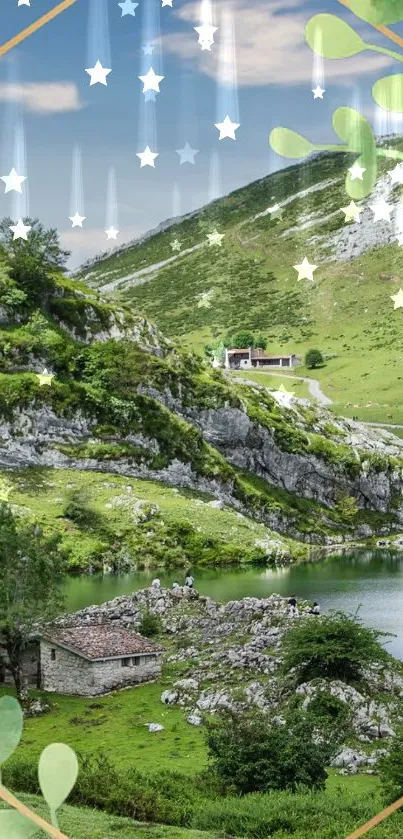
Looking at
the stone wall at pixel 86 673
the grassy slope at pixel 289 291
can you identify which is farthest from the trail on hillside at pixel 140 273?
the stone wall at pixel 86 673

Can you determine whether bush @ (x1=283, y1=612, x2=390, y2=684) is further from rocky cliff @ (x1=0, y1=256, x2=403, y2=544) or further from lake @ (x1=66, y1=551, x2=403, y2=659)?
rocky cliff @ (x1=0, y1=256, x2=403, y2=544)

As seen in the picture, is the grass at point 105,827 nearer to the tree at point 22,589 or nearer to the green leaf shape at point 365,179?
the green leaf shape at point 365,179

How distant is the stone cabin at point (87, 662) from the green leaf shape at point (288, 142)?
18.7 metres

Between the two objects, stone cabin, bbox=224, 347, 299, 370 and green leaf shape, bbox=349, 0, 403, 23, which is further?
stone cabin, bbox=224, 347, 299, 370

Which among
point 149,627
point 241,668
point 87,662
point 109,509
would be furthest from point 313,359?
point 87,662

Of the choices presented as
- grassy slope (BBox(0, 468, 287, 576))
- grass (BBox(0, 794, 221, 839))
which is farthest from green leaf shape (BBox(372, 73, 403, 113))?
grassy slope (BBox(0, 468, 287, 576))

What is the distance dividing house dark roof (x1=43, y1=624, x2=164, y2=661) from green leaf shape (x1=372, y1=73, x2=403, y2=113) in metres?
18.7

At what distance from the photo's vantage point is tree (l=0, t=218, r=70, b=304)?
5053 centimetres

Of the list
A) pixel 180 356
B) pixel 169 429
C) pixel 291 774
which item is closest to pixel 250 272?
pixel 180 356

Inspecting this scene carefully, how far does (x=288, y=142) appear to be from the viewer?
0.55 meters

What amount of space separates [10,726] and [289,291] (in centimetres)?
9278

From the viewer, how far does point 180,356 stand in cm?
5484

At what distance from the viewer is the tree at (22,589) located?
17625 millimetres

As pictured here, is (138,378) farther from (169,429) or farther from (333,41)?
(333,41)
